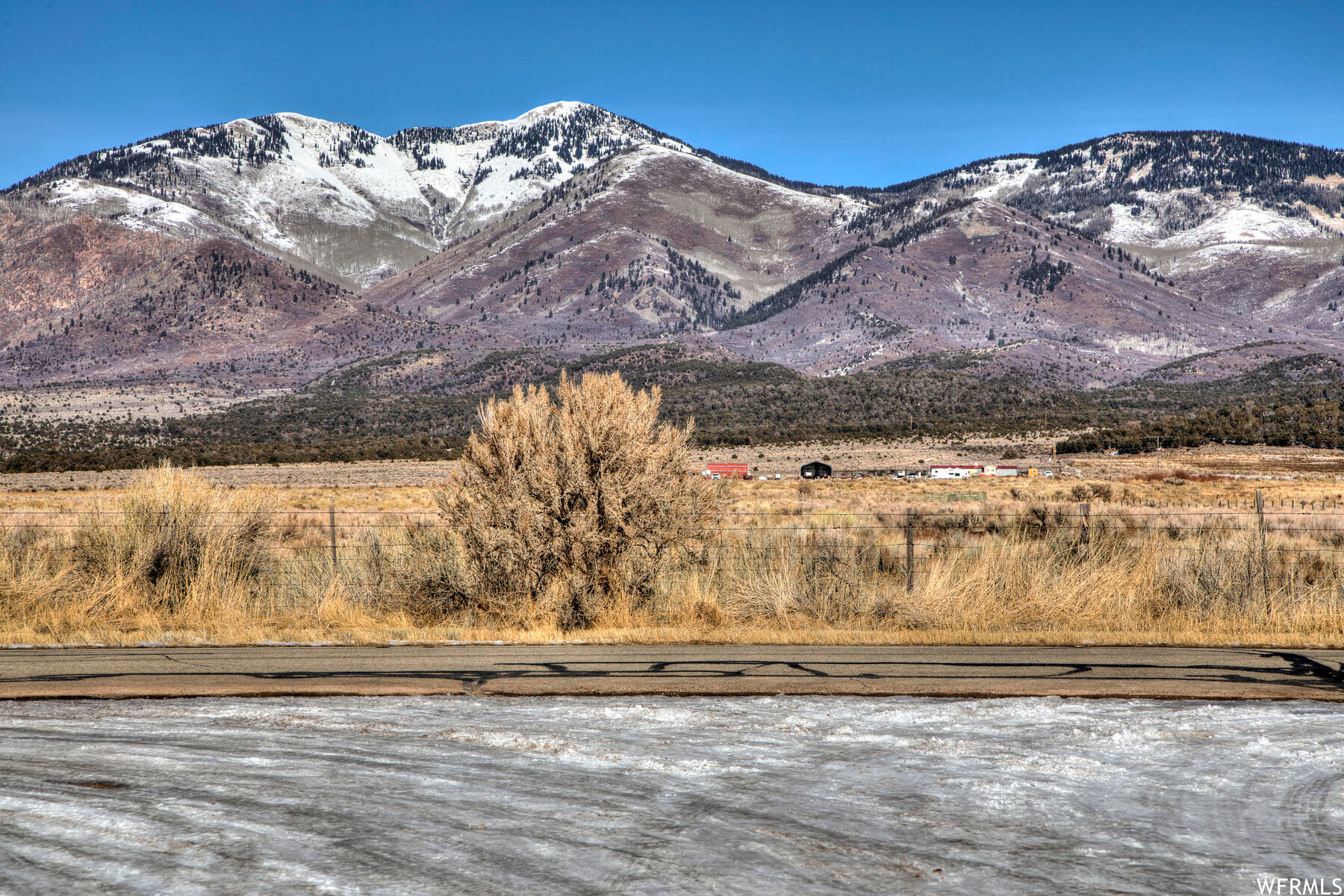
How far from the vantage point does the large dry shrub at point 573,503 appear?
43.1 feet

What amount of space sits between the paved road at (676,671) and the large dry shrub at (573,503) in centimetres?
213

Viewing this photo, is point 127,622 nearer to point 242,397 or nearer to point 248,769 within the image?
point 248,769

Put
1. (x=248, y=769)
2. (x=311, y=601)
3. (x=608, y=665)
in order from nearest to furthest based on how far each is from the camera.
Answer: (x=248, y=769) → (x=608, y=665) → (x=311, y=601)

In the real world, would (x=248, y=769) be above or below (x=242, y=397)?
below

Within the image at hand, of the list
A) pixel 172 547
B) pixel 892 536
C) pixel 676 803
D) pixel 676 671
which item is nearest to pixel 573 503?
pixel 676 671

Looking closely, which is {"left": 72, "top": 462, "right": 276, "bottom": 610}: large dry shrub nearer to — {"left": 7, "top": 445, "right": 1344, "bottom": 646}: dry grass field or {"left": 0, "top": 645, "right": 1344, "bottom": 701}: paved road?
{"left": 7, "top": 445, "right": 1344, "bottom": 646}: dry grass field

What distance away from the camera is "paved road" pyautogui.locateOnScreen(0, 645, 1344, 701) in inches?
324

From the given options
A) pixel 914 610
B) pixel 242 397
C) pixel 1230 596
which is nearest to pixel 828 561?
pixel 914 610

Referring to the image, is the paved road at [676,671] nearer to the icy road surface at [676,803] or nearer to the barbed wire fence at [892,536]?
the icy road surface at [676,803]

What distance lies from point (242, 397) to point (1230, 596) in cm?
15132

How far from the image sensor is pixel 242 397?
146m

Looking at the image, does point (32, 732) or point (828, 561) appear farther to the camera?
point (828, 561)

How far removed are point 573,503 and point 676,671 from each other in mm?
4811

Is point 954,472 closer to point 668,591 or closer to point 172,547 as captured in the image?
point 668,591
